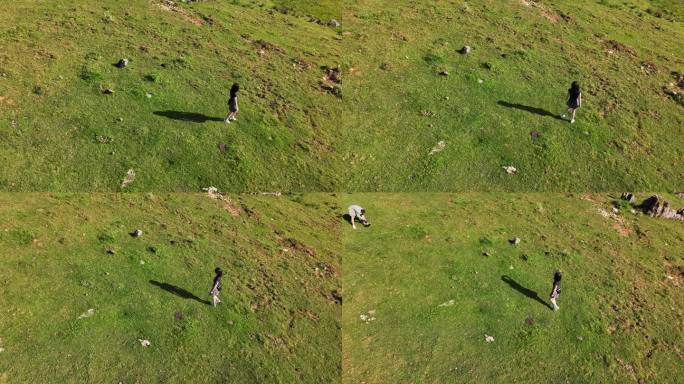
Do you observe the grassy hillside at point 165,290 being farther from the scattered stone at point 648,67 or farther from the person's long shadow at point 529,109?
the scattered stone at point 648,67

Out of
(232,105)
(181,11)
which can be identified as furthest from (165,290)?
(181,11)

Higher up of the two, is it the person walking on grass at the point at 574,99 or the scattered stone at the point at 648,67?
the person walking on grass at the point at 574,99

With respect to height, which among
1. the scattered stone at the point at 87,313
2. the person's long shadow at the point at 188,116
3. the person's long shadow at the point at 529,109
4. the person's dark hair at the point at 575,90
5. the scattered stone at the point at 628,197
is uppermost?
the person's dark hair at the point at 575,90

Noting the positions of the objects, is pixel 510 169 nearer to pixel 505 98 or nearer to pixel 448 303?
pixel 505 98

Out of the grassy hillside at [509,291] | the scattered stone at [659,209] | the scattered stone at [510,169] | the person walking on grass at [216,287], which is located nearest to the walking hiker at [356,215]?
the grassy hillside at [509,291]

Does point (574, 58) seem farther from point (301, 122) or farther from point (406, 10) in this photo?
point (301, 122)

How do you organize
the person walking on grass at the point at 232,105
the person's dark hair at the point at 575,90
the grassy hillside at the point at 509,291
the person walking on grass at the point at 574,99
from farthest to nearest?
1. the person walking on grass at the point at 574,99
2. the person's dark hair at the point at 575,90
3. the person walking on grass at the point at 232,105
4. the grassy hillside at the point at 509,291
